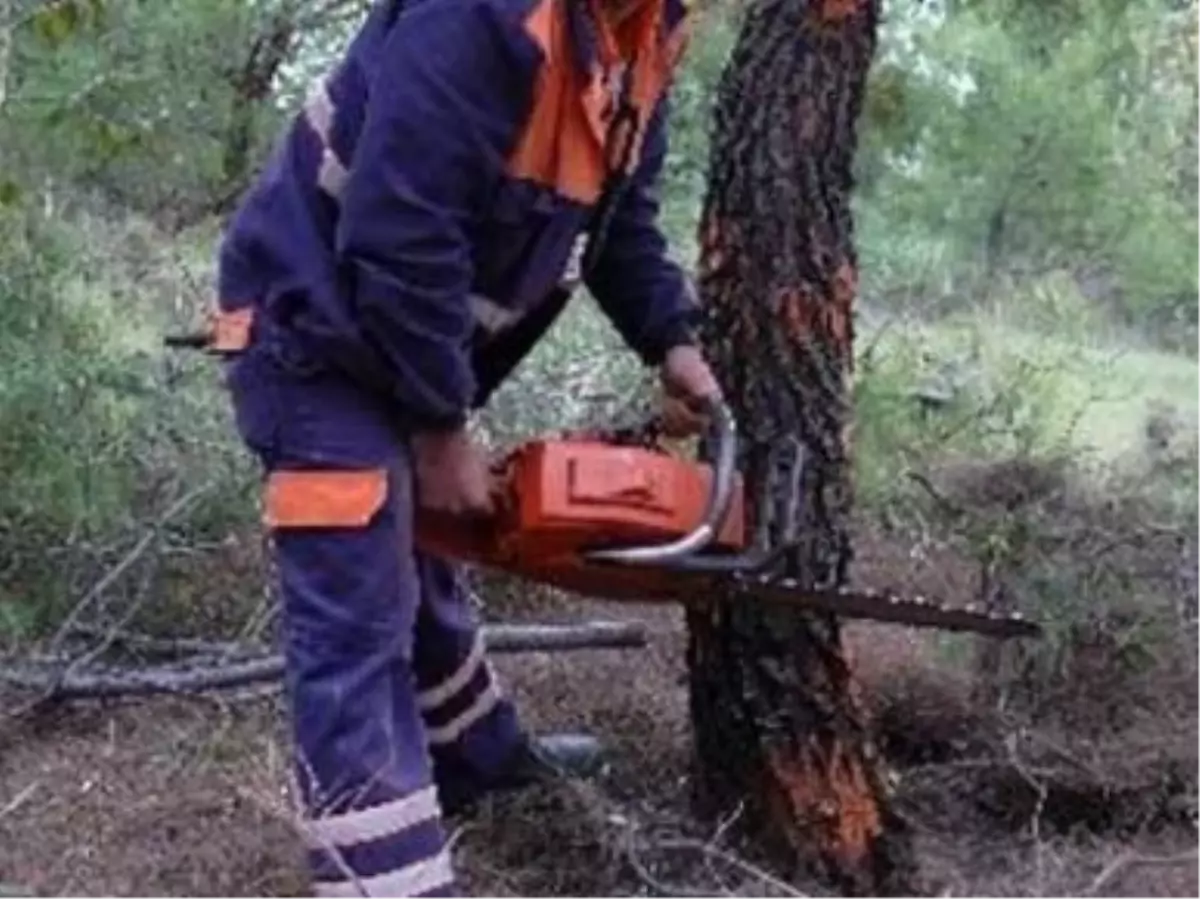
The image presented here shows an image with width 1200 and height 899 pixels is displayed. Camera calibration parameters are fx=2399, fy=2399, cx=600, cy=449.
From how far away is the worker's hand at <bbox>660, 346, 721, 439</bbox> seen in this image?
147 inches

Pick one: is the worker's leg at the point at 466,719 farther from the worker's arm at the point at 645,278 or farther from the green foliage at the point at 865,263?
the green foliage at the point at 865,263

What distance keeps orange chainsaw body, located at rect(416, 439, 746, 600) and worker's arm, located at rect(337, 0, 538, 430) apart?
255 mm

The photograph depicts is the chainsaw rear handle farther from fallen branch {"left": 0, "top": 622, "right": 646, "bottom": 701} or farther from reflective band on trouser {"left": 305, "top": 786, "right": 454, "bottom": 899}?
fallen branch {"left": 0, "top": 622, "right": 646, "bottom": 701}

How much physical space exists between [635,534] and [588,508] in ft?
0.30

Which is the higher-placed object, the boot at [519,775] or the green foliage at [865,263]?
the green foliage at [865,263]

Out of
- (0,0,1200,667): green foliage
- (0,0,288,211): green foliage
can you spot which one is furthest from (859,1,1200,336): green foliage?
(0,0,288,211): green foliage

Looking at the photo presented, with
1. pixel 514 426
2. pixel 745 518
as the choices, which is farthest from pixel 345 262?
pixel 514 426

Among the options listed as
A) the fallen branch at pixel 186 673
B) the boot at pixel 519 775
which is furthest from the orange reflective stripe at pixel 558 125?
the fallen branch at pixel 186 673

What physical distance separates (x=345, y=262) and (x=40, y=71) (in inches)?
132

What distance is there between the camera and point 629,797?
4.28 metres

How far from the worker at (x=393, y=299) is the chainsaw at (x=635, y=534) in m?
0.08

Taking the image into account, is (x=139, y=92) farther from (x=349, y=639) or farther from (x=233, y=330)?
(x=349, y=639)

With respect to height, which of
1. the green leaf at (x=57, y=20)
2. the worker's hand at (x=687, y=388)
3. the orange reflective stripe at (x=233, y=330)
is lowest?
the worker's hand at (x=687, y=388)

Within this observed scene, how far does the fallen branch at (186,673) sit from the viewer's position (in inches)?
178
